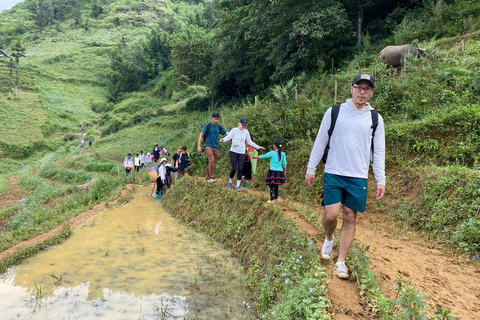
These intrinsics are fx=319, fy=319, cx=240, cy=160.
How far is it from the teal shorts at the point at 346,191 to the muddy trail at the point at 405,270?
0.82 metres

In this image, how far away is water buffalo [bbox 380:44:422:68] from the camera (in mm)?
10766

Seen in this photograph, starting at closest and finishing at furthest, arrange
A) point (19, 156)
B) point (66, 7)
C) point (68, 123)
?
point (19, 156)
point (68, 123)
point (66, 7)

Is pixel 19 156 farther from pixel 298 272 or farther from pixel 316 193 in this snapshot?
pixel 298 272

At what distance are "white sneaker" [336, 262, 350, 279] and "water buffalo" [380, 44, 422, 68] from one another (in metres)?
9.36

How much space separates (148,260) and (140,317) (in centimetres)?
205

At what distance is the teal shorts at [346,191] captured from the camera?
3.40 m

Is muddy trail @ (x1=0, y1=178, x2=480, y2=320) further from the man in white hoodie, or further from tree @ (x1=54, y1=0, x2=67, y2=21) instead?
tree @ (x1=54, y1=0, x2=67, y2=21)

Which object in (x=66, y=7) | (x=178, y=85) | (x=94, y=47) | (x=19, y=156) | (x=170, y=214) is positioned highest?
(x=66, y=7)

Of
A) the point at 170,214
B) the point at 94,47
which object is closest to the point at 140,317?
the point at 170,214

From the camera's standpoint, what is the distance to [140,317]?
4152 millimetres

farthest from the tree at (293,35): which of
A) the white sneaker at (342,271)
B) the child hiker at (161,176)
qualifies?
the white sneaker at (342,271)

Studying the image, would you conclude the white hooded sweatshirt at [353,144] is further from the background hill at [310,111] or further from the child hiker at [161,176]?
the child hiker at [161,176]

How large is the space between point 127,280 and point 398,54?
11.1 m

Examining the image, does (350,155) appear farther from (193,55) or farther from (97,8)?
(97,8)
